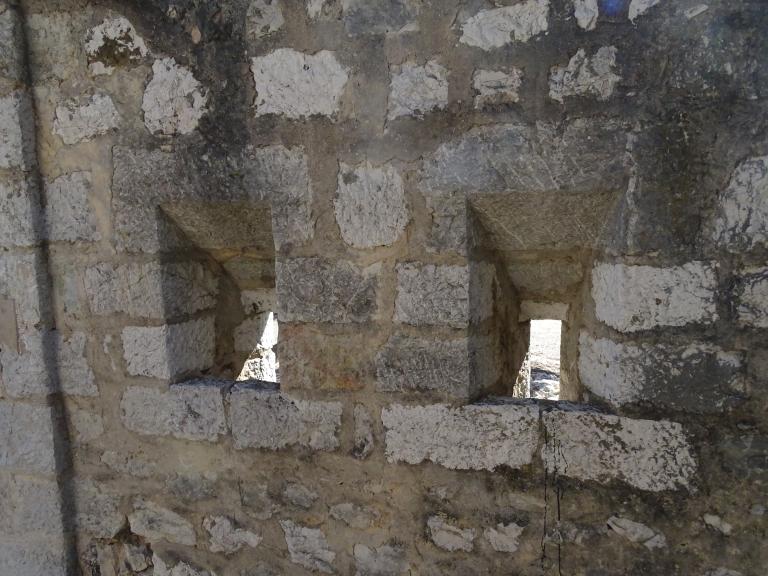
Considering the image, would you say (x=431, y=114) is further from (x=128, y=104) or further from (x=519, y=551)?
(x=519, y=551)

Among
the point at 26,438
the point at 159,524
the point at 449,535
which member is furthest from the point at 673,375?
the point at 26,438

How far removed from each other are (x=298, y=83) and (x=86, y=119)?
36.5 inches

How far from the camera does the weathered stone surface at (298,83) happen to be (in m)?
1.85

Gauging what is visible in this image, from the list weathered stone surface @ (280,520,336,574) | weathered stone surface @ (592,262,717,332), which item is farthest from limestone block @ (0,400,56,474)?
weathered stone surface @ (592,262,717,332)

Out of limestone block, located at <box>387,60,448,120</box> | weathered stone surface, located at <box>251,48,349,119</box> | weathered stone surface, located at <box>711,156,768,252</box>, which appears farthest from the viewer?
weathered stone surface, located at <box>251,48,349,119</box>

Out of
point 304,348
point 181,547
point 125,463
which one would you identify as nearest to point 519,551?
point 304,348

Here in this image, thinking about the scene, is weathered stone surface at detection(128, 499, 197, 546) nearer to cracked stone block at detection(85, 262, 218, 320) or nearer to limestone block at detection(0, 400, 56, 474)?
limestone block at detection(0, 400, 56, 474)

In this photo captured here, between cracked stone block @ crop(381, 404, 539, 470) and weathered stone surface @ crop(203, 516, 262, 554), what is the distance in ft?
2.36

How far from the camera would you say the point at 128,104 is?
82.1 inches

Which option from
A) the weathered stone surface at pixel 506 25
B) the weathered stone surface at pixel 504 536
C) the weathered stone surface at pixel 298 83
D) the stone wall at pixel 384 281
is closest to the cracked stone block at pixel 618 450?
A: the stone wall at pixel 384 281

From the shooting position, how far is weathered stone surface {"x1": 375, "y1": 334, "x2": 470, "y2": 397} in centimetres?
186

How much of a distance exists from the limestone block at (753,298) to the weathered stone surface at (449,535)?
1130mm

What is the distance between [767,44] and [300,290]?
1604 millimetres

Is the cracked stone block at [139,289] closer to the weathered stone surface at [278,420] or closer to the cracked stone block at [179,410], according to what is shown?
the cracked stone block at [179,410]
